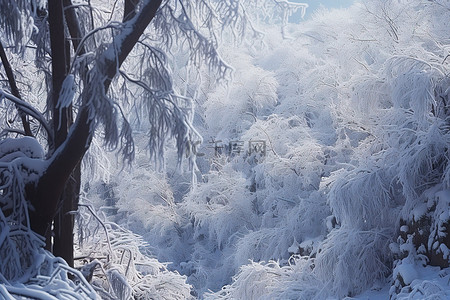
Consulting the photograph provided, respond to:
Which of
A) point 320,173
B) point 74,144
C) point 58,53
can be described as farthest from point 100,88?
point 320,173

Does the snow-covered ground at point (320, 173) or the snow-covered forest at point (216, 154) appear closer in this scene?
the snow-covered forest at point (216, 154)

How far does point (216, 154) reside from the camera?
64.3 feet

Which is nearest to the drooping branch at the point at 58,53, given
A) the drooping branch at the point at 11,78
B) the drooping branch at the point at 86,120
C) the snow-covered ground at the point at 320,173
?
the drooping branch at the point at 86,120

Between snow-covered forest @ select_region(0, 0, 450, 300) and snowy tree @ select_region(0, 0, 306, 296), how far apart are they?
0.04 ft

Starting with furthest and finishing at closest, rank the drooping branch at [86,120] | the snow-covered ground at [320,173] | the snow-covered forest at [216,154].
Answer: the snow-covered ground at [320,173] < the snow-covered forest at [216,154] < the drooping branch at [86,120]

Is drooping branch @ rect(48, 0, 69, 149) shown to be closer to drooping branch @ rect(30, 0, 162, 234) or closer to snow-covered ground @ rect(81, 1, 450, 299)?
drooping branch @ rect(30, 0, 162, 234)

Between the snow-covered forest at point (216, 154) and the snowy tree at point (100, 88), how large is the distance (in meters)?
0.01

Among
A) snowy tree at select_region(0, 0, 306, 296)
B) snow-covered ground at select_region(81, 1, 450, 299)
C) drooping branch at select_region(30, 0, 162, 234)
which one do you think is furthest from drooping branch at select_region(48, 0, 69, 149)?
snow-covered ground at select_region(81, 1, 450, 299)

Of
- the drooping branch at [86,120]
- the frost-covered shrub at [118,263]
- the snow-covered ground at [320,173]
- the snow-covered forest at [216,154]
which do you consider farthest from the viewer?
the snow-covered ground at [320,173]

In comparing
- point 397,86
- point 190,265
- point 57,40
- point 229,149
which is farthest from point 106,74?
point 229,149

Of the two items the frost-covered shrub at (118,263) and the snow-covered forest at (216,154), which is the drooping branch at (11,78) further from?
the frost-covered shrub at (118,263)

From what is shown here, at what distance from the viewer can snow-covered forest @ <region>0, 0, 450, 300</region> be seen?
311 cm

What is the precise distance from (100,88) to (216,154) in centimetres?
1677

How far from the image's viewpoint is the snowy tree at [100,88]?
2975mm
